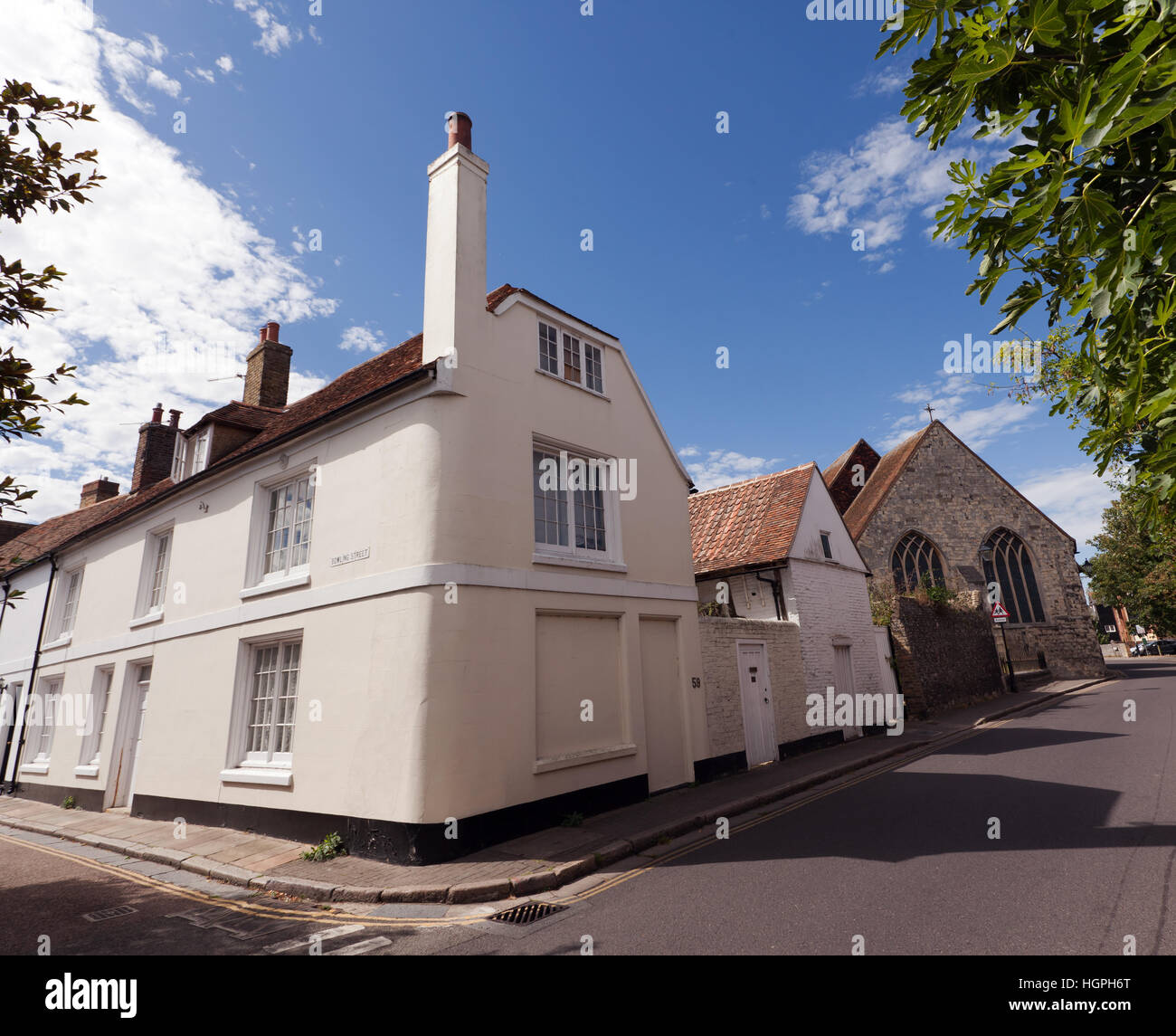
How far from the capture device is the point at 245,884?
7.18 meters

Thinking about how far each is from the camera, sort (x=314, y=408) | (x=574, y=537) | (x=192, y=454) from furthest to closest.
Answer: (x=192, y=454) < (x=314, y=408) < (x=574, y=537)

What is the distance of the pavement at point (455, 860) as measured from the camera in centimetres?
643

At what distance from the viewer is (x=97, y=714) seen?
14086mm

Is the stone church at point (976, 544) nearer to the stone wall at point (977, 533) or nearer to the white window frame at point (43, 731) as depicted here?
the stone wall at point (977, 533)

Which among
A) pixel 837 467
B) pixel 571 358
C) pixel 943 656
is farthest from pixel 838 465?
pixel 571 358

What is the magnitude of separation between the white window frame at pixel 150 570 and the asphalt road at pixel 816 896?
198 inches

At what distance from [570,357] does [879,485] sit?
24044 mm

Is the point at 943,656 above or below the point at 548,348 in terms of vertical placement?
below

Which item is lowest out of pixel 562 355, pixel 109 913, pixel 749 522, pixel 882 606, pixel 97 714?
pixel 109 913

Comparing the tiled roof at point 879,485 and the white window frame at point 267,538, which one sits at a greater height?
the tiled roof at point 879,485

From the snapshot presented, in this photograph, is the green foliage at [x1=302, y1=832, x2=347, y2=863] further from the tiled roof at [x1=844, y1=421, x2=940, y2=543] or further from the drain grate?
the tiled roof at [x1=844, y1=421, x2=940, y2=543]

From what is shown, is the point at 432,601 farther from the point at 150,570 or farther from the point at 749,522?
the point at 749,522

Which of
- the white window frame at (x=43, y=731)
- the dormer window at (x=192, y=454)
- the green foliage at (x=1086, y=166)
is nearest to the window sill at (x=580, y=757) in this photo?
the green foliage at (x=1086, y=166)
